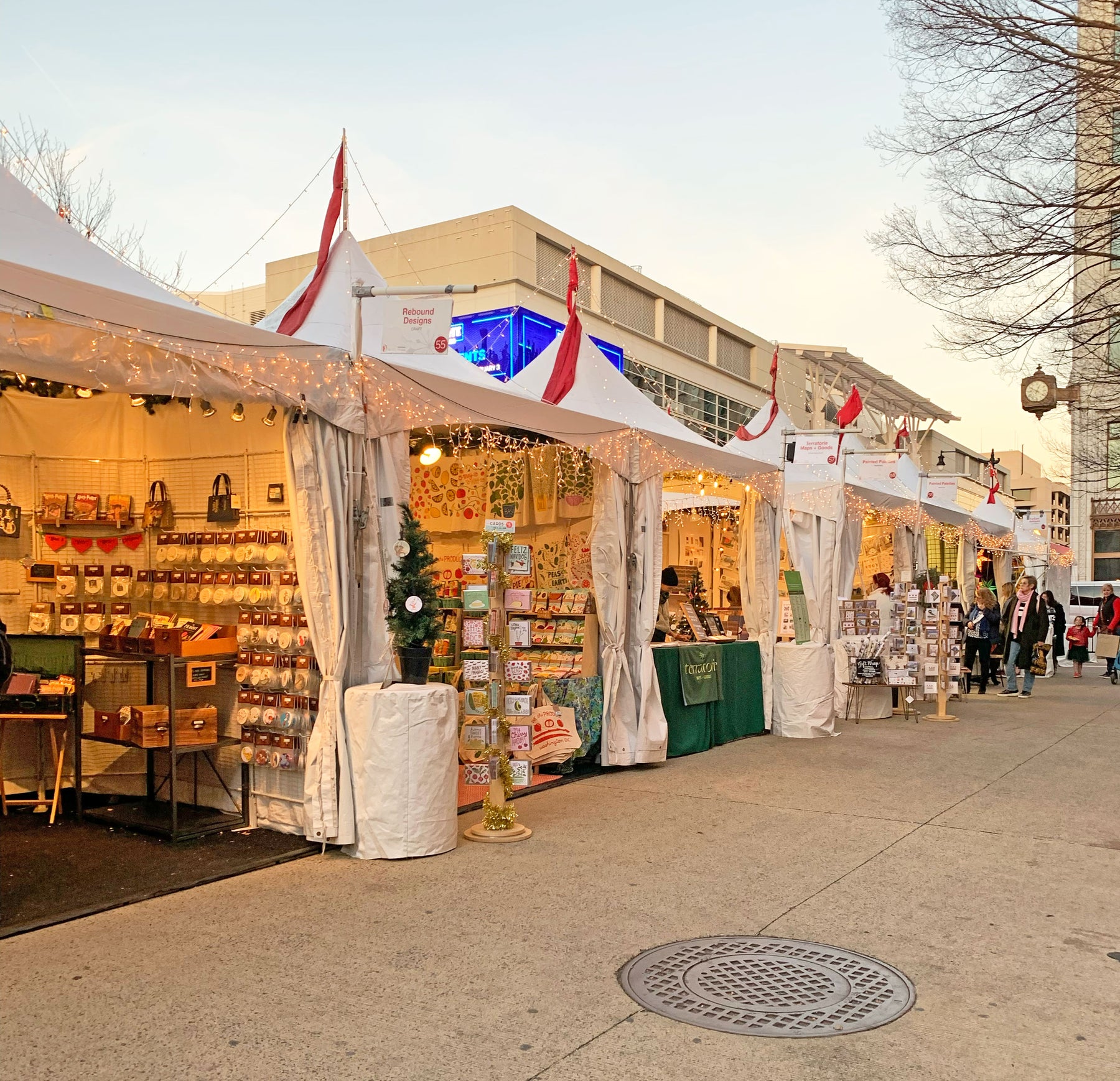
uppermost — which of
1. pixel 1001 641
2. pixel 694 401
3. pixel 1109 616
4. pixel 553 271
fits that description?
pixel 553 271

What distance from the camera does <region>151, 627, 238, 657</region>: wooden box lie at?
6.25 meters

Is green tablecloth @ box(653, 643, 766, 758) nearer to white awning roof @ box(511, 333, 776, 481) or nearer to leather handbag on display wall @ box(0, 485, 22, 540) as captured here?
A: white awning roof @ box(511, 333, 776, 481)

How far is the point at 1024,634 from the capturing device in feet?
49.8

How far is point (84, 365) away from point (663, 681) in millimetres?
5382

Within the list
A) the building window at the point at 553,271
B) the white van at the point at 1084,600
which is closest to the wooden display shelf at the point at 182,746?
the building window at the point at 553,271

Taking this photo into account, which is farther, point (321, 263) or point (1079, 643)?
point (1079, 643)

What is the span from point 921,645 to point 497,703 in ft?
24.7

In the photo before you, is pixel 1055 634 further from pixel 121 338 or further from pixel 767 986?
pixel 121 338

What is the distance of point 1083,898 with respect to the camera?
5.03 meters

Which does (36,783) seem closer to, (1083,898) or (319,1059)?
(319,1059)

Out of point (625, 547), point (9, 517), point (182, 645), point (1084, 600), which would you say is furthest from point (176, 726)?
point (1084, 600)

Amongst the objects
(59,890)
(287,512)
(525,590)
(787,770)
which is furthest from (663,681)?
(59,890)

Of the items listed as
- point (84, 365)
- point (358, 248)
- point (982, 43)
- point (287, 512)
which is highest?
point (982, 43)

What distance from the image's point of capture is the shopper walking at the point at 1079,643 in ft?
61.4
